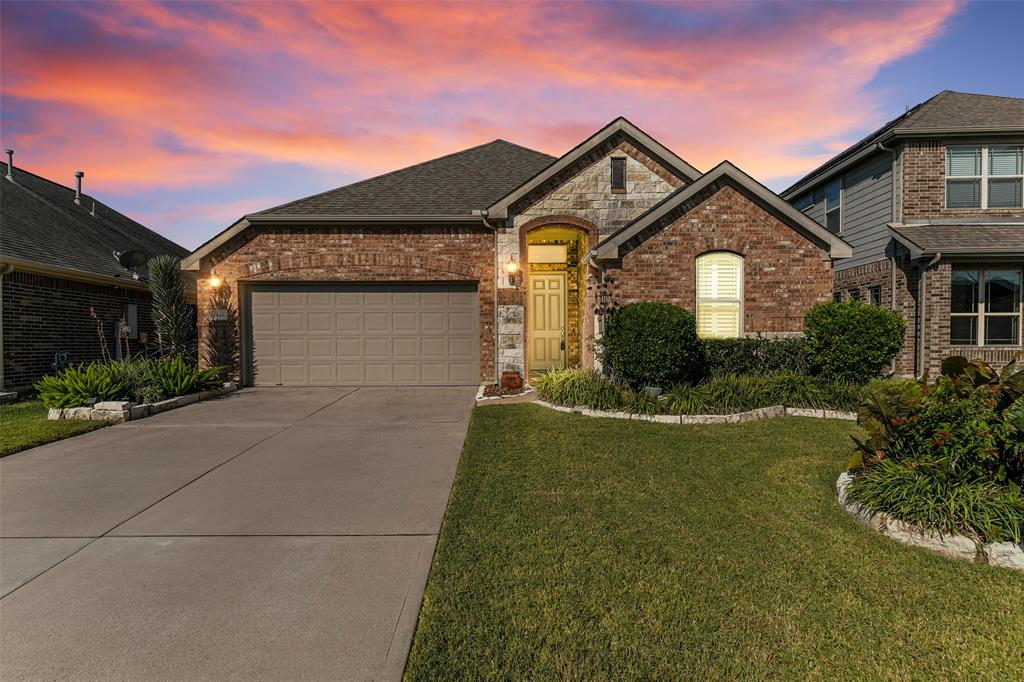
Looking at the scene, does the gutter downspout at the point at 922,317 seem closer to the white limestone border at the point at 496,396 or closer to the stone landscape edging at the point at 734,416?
the stone landscape edging at the point at 734,416

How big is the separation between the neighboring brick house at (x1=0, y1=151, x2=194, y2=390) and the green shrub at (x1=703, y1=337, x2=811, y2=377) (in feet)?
42.9

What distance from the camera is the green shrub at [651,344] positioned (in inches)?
362

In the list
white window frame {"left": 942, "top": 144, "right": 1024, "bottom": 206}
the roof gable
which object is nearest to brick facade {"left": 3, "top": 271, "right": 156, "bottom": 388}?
the roof gable

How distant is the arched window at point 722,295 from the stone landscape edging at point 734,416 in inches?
90.3

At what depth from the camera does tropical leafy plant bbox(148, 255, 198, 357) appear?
12.5m

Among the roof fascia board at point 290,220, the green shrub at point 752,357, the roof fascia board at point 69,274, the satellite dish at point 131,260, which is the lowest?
the green shrub at point 752,357

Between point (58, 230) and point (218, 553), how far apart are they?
15.4 meters

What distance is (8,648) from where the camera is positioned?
2.83 m

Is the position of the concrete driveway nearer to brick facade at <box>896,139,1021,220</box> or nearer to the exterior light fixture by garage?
the exterior light fixture by garage

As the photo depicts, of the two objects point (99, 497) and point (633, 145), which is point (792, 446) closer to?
point (99, 497)

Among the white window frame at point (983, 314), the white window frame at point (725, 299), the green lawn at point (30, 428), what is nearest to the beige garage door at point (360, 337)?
the green lawn at point (30, 428)

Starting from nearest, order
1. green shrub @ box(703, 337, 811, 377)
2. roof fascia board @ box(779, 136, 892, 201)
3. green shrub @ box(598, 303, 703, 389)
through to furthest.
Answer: green shrub @ box(598, 303, 703, 389), green shrub @ box(703, 337, 811, 377), roof fascia board @ box(779, 136, 892, 201)

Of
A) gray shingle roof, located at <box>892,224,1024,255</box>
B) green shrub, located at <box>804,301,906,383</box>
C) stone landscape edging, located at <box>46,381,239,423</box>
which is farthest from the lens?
gray shingle roof, located at <box>892,224,1024,255</box>

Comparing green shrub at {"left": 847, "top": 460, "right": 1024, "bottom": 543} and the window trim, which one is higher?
the window trim
